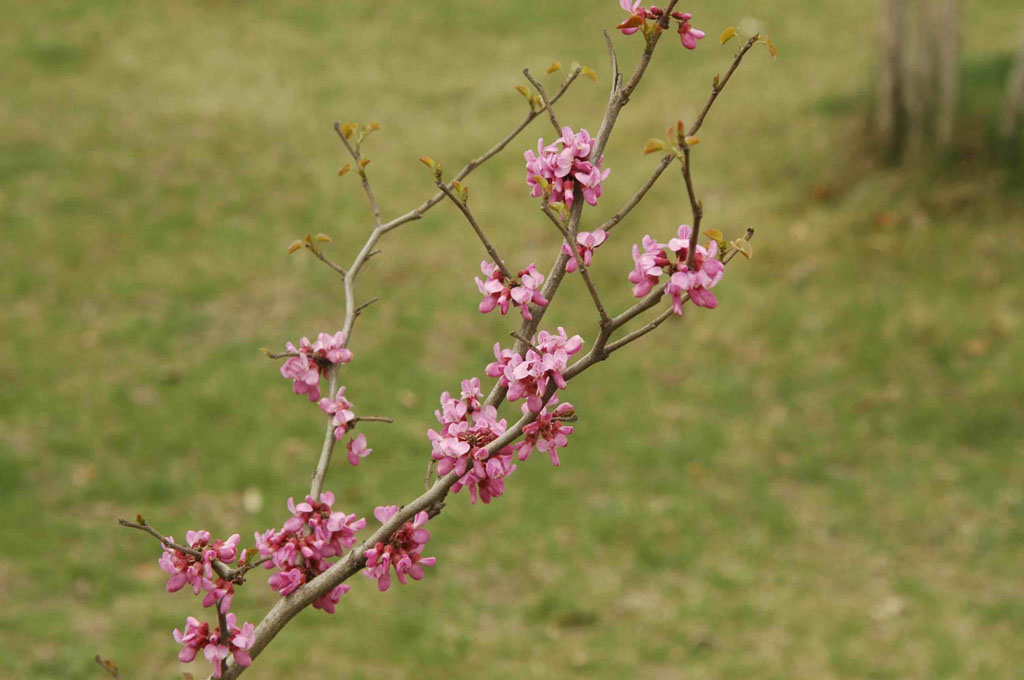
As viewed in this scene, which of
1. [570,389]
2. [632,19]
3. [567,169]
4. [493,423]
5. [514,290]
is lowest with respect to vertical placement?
[493,423]

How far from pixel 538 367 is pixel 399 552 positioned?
361 mm

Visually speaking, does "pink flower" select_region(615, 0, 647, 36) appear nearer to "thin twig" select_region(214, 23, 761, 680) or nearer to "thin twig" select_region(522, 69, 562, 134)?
"thin twig" select_region(214, 23, 761, 680)

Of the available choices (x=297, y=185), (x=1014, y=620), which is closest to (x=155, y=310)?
(x=297, y=185)

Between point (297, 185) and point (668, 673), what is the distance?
15.8 ft

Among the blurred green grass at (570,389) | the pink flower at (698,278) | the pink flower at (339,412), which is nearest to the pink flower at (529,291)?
the pink flower at (698,278)

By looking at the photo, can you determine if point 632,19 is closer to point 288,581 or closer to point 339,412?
point 339,412

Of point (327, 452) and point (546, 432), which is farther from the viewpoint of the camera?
point (327, 452)

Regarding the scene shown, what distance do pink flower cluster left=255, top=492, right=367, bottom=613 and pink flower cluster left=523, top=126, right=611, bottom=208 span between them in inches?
21.3

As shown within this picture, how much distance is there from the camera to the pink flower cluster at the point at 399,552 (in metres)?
1.50

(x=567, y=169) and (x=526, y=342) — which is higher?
(x=567, y=169)

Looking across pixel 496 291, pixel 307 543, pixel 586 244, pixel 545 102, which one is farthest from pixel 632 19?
pixel 307 543

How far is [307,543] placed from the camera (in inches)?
61.4

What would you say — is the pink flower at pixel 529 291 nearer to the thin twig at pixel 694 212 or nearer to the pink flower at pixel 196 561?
the thin twig at pixel 694 212

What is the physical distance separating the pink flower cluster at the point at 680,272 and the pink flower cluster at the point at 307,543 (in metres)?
0.55
